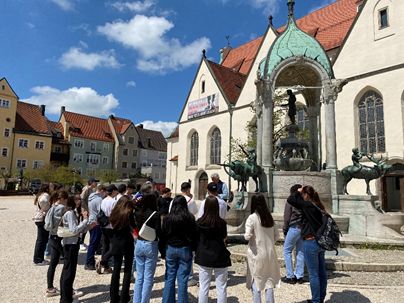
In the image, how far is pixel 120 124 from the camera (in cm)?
6291

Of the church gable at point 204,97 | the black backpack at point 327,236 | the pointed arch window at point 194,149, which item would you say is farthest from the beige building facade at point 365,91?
the black backpack at point 327,236

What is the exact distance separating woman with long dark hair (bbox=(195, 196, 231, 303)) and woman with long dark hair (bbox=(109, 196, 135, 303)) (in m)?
1.18

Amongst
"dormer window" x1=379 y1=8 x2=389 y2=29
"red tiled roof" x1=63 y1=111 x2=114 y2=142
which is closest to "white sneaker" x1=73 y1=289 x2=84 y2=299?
"dormer window" x1=379 y1=8 x2=389 y2=29

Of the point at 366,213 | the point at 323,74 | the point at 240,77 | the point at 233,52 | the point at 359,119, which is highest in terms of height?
the point at 233,52

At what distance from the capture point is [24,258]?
7355 mm

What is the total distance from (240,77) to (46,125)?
33.9m

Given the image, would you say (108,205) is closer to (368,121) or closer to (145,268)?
(145,268)

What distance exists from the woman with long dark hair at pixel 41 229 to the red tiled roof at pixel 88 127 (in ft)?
167

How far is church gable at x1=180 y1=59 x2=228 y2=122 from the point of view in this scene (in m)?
35.0

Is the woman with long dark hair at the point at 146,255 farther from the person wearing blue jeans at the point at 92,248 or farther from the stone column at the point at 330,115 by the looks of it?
the stone column at the point at 330,115

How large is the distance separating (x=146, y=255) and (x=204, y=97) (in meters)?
33.6

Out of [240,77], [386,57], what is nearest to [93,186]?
[386,57]

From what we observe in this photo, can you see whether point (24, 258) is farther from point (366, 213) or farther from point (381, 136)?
point (381, 136)

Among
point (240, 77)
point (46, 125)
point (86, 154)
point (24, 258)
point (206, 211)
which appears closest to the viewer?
point (206, 211)
